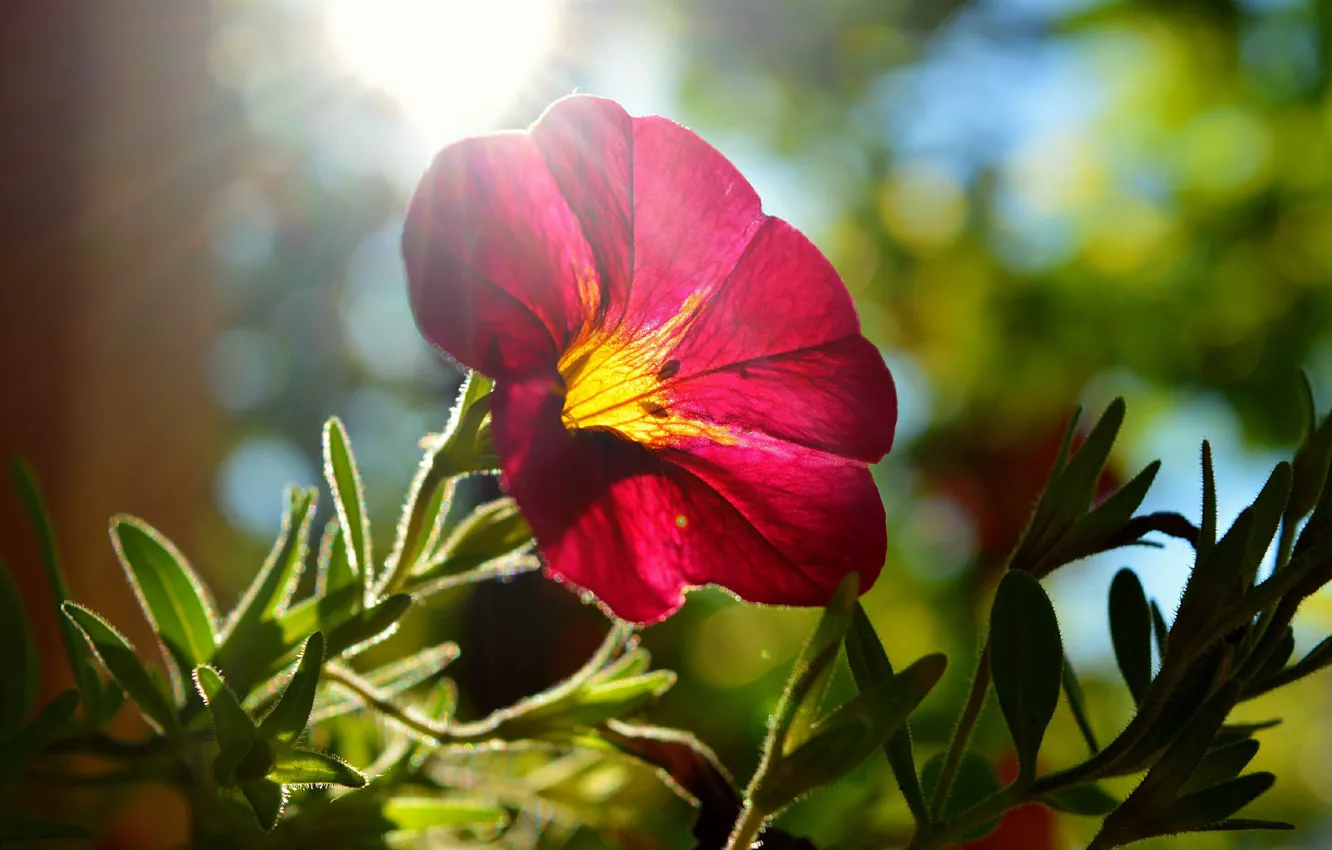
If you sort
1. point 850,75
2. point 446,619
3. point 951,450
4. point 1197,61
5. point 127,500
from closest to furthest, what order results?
point 127,500, point 446,619, point 951,450, point 1197,61, point 850,75

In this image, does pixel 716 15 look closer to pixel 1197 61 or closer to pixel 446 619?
pixel 1197 61

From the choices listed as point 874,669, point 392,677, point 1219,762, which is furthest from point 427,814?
point 1219,762

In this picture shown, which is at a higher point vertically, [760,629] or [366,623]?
[366,623]

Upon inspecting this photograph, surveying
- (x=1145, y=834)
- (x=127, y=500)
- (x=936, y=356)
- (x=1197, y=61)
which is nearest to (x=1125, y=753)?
(x=1145, y=834)

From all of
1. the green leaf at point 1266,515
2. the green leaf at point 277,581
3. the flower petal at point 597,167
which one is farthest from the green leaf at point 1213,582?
the green leaf at point 277,581

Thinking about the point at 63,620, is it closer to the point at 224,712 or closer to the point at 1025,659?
the point at 224,712

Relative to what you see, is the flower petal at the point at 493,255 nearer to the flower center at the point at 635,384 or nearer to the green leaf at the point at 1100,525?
the flower center at the point at 635,384

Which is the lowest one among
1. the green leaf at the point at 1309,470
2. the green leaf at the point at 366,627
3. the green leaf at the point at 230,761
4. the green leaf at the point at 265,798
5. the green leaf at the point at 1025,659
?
the green leaf at the point at 265,798
